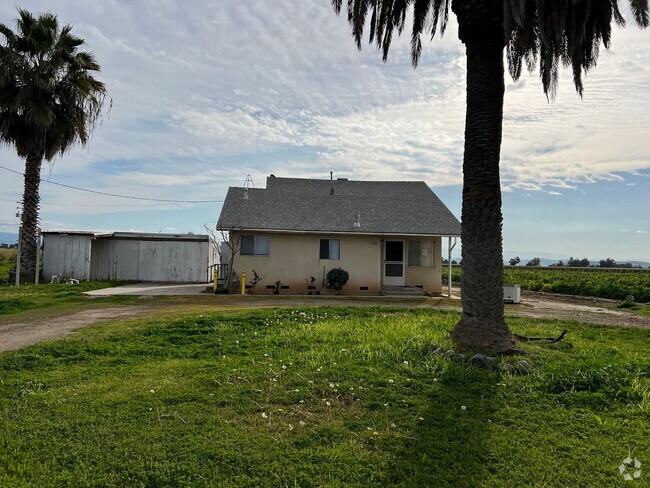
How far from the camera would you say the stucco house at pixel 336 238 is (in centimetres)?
2064

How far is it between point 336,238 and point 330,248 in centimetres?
51

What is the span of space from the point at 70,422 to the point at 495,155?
707 cm

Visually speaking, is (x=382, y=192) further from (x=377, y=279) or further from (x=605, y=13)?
(x=605, y=13)

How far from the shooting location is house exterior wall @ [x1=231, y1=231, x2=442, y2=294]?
811 inches

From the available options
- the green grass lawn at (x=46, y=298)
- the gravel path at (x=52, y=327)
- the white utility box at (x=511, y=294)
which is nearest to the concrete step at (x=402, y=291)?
the white utility box at (x=511, y=294)

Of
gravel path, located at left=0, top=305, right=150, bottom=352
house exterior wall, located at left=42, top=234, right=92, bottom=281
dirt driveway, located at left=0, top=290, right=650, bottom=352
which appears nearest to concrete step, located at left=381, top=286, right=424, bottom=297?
dirt driveway, located at left=0, top=290, right=650, bottom=352

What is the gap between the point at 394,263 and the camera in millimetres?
22219

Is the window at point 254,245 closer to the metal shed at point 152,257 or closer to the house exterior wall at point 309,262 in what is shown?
the house exterior wall at point 309,262

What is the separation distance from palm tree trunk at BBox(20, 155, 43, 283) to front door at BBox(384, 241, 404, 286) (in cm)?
1614

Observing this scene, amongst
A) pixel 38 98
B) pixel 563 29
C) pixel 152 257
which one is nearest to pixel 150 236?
pixel 152 257

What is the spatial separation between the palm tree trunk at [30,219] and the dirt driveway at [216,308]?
8286 mm

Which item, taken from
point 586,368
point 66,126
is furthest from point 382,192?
point 586,368

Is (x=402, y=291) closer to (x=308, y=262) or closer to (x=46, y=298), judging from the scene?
(x=308, y=262)

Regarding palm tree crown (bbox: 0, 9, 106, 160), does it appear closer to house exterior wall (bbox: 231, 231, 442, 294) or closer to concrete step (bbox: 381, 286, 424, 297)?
house exterior wall (bbox: 231, 231, 442, 294)
